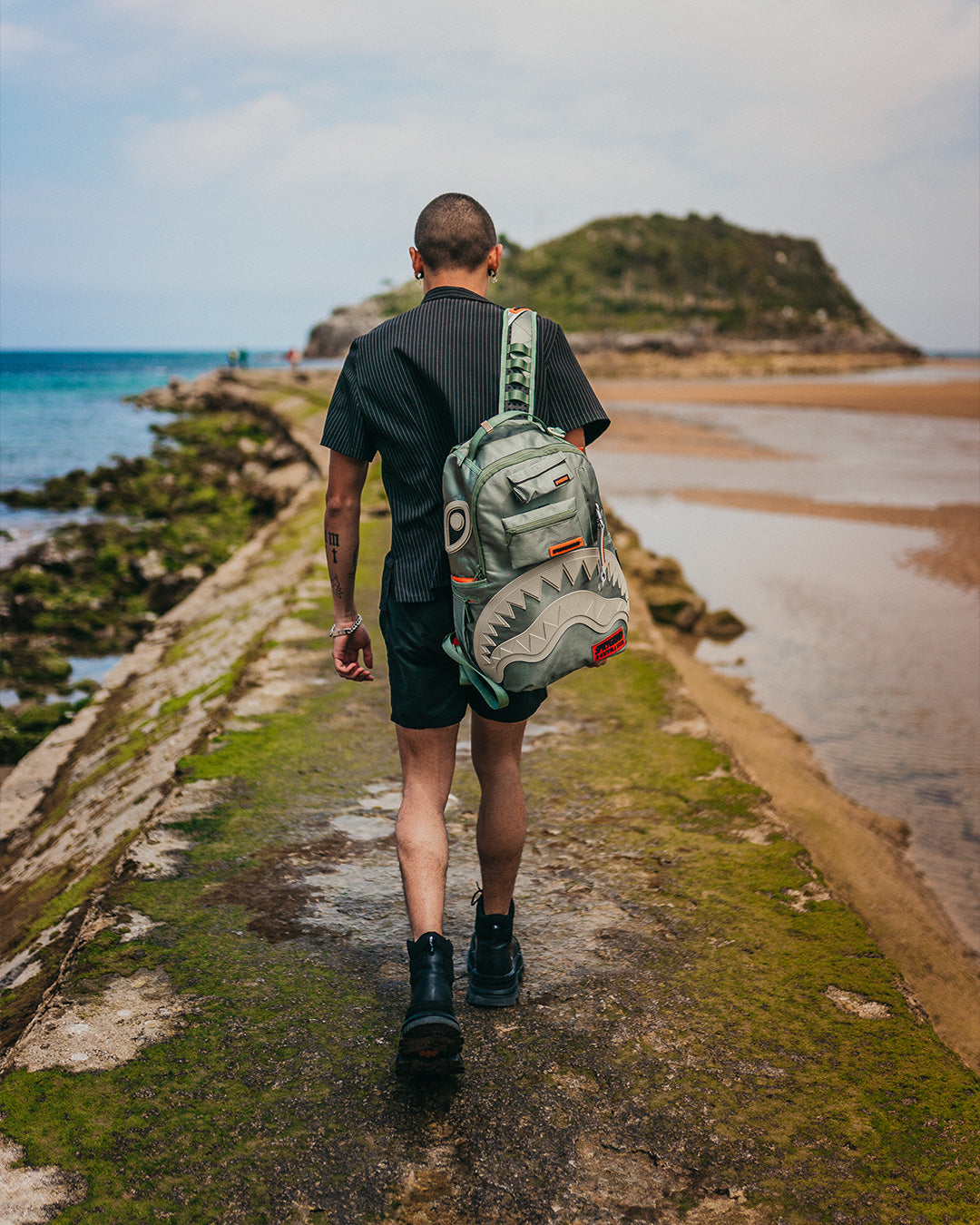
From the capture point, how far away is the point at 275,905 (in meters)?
3.03

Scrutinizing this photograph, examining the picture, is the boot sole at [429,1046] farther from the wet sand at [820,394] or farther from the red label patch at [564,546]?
the wet sand at [820,394]

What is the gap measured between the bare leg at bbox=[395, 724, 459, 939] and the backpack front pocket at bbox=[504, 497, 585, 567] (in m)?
0.54

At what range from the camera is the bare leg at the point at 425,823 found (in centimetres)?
231

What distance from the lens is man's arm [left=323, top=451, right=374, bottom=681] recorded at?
93.4 inches

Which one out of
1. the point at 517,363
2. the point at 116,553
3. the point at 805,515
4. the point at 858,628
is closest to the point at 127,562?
the point at 116,553

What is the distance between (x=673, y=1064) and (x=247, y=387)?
114ft

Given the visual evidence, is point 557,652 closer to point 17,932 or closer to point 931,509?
point 17,932

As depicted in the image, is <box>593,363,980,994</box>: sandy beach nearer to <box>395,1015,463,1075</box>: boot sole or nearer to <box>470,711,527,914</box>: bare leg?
<box>470,711,527,914</box>: bare leg

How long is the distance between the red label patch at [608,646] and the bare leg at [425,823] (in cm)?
41

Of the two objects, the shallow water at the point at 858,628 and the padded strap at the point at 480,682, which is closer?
the padded strap at the point at 480,682

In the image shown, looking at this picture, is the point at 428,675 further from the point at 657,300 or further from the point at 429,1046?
the point at 657,300

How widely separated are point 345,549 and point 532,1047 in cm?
135

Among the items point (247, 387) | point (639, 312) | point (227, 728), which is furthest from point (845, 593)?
point (639, 312)

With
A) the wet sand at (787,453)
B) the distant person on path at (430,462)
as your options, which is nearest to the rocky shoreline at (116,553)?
the distant person on path at (430,462)
